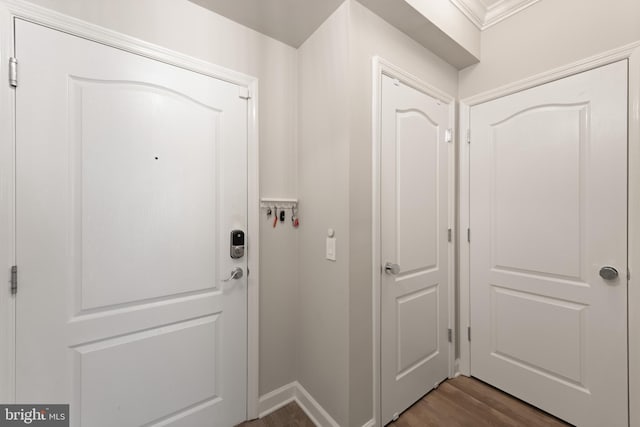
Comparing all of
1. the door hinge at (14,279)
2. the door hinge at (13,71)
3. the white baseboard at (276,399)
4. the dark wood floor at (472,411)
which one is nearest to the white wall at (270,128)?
the white baseboard at (276,399)

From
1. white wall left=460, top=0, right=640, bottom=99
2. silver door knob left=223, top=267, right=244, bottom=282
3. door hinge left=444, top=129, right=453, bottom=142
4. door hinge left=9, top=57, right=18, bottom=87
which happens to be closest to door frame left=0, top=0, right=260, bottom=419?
door hinge left=9, top=57, right=18, bottom=87

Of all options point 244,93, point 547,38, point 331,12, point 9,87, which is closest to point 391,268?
point 244,93

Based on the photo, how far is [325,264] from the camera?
60.5 inches

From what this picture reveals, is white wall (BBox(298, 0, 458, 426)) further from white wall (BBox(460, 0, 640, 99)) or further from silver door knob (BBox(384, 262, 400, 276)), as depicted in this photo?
white wall (BBox(460, 0, 640, 99))

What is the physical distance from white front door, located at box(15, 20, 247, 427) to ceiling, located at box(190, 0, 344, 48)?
413 millimetres

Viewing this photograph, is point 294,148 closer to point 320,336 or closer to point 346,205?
point 346,205

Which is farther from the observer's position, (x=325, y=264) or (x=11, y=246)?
(x=325, y=264)

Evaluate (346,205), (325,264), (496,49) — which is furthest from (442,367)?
(496,49)

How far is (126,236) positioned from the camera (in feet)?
3.99

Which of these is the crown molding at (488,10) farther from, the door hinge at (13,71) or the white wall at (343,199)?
the door hinge at (13,71)

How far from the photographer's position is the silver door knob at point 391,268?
4.94 feet

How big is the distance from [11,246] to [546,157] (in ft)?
8.94

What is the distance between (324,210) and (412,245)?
0.62m

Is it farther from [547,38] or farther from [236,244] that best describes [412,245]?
[547,38]
